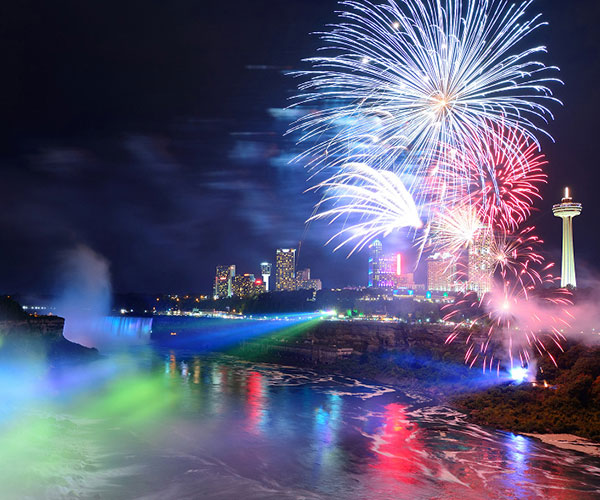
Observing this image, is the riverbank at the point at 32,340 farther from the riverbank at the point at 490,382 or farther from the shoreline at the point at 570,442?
the shoreline at the point at 570,442

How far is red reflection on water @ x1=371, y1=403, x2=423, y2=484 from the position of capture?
20672 millimetres

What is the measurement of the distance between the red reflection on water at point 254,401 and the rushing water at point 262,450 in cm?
15

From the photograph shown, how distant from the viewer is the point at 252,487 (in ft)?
62.3

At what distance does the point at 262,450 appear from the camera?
79.1ft

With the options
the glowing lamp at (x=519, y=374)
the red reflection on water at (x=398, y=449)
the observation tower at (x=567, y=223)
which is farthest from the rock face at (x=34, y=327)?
the observation tower at (x=567, y=223)

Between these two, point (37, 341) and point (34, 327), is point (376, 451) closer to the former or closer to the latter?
point (37, 341)

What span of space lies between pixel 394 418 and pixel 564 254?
80.8m

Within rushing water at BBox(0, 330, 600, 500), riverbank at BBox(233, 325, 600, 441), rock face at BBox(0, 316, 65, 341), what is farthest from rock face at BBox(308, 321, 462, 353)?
rock face at BBox(0, 316, 65, 341)

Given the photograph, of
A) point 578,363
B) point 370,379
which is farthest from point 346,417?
point 370,379

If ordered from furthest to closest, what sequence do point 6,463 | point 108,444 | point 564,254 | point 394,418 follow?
point 564,254 → point 394,418 → point 108,444 → point 6,463

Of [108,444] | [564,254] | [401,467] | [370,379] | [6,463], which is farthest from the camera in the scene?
[564,254]

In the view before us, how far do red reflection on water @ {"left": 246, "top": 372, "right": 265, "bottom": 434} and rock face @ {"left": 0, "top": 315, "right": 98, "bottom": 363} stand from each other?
20387 mm

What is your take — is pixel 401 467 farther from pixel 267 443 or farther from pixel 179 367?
pixel 179 367

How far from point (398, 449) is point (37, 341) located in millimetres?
40593
